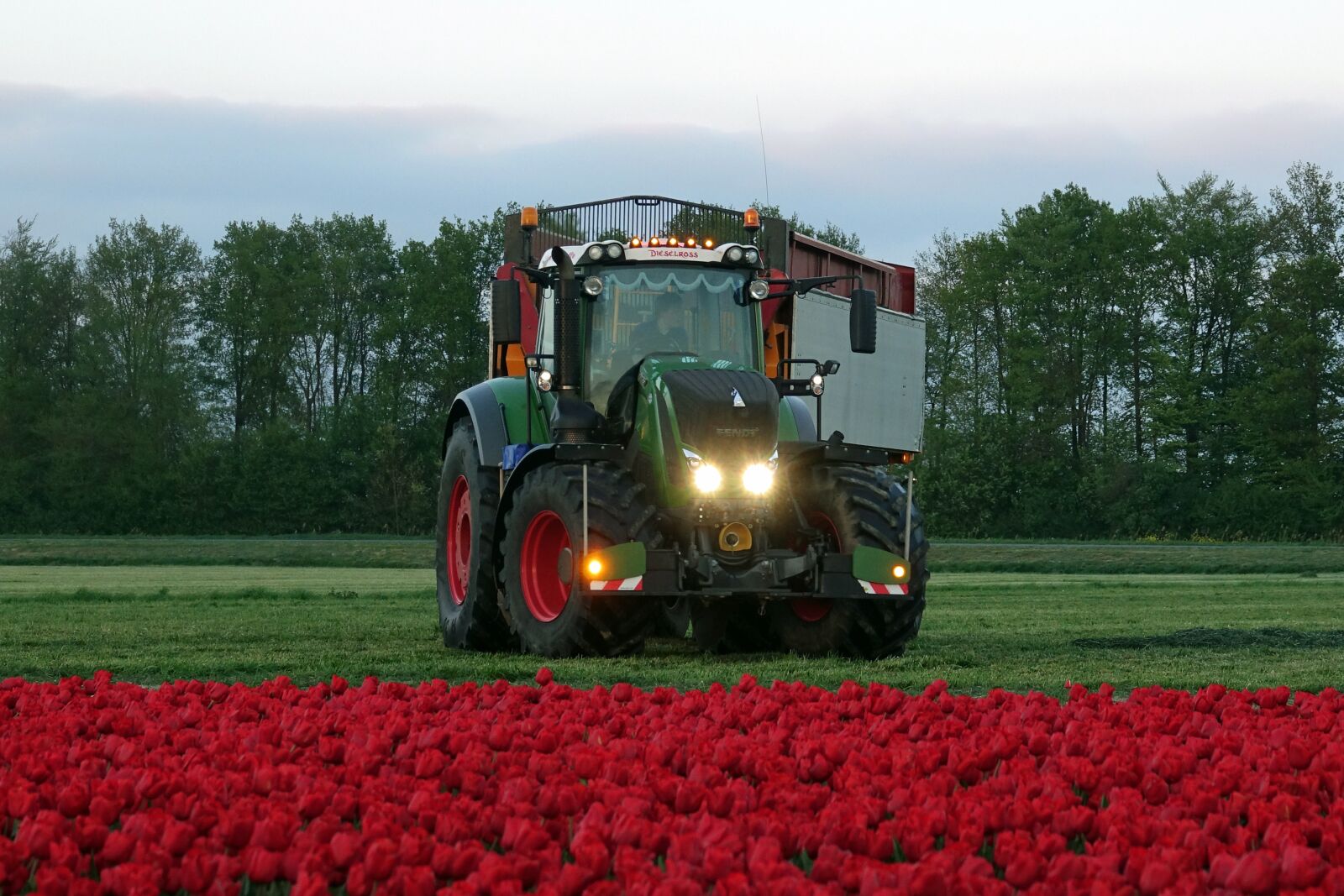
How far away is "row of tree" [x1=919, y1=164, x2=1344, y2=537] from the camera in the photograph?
5097 cm

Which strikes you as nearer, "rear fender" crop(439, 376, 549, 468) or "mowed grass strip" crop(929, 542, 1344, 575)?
"rear fender" crop(439, 376, 549, 468)

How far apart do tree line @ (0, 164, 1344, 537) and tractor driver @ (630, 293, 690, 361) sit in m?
40.4

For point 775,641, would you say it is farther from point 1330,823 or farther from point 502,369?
point 1330,823

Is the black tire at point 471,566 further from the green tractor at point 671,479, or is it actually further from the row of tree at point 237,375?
the row of tree at point 237,375

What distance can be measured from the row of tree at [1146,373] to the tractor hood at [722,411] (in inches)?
1626

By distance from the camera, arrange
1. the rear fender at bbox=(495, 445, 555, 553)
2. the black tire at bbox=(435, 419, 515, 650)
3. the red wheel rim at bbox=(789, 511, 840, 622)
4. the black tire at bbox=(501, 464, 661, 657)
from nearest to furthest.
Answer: the black tire at bbox=(501, 464, 661, 657) < the red wheel rim at bbox=(789, 511, 840, 622) < the rear fender at bbox=(495, 445, 555, 553) < the black tire at bbox=(435, 419, 515, 650)

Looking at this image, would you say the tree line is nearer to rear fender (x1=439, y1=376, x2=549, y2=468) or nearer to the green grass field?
the green grass field

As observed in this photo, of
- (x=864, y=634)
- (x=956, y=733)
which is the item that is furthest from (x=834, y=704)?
(x=864, y=634)

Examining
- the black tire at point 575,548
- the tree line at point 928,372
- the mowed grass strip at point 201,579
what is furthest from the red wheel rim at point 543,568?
the tree line at point 928,372

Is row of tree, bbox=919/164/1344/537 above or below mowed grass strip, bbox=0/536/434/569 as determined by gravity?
above

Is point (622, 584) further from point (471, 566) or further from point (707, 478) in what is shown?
point (471, 566)

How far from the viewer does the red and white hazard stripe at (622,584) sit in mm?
9117

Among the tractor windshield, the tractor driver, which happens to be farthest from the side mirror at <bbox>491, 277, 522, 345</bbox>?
the tractor driver

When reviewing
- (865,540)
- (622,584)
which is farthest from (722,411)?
(622,584)
